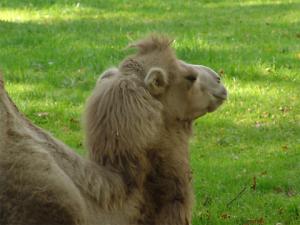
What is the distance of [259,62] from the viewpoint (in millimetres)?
13125

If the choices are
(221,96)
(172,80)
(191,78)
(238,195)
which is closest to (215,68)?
(238,195)

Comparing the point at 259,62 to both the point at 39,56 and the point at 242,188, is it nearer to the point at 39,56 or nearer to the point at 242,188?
the point at 39,56

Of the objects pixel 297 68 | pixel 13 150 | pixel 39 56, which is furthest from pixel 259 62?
pixel 13 150

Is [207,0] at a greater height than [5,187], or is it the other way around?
[5,187]

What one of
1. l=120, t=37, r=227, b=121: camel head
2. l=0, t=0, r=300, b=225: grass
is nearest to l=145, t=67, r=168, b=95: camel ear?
l=120, t=37, r=227, b=121: camel head

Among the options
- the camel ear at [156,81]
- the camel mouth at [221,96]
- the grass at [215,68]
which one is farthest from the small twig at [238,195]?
the camel ear at [156,81]

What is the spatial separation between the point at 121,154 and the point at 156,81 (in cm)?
52

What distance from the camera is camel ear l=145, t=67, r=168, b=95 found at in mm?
5395

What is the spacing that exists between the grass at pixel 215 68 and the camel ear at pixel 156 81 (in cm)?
239

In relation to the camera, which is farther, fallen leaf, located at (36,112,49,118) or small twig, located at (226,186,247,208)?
fallen leaf, located at (36,112,49,118)

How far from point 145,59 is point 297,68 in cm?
777

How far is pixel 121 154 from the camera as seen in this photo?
5.26 meters

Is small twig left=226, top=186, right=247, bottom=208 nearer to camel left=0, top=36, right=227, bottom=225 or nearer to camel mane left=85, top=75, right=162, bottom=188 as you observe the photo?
camel left=0, top=36, right=227, bottom=225

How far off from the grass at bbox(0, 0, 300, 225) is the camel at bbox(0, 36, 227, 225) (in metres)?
2.15
